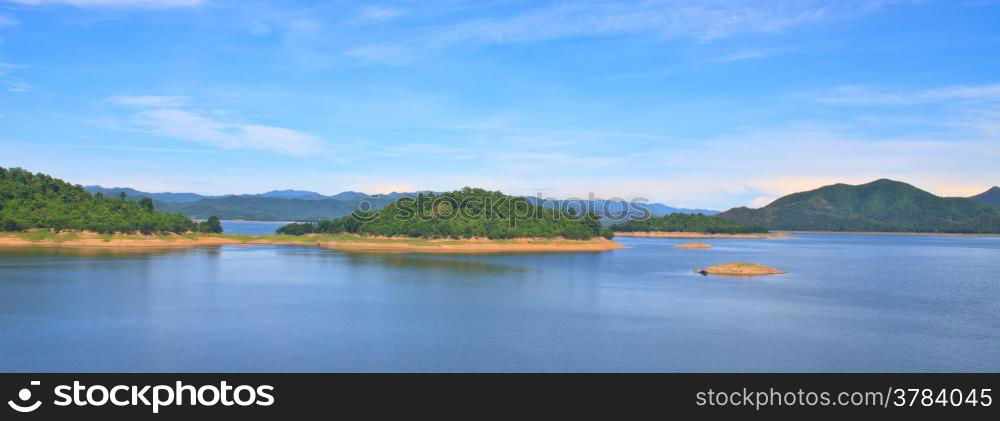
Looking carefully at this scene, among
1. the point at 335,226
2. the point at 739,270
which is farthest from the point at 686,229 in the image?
the point at 739,270

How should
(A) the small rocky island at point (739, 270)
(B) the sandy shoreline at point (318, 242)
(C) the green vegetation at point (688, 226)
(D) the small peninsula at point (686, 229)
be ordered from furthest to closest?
1. (C) the green vegetation at point (688, 226)
2. (D) the small peninsula at point (686, 229)
3. (B) the sandy shoreline at point (318, 242)
4. (A) the small rocky island at point (739, 270)

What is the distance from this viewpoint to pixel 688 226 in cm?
18950

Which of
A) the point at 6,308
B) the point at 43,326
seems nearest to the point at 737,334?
the point at 43,326

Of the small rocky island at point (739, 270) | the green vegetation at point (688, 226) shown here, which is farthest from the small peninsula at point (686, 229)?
the small rocky island at point (739, 270)

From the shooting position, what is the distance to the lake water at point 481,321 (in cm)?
2414

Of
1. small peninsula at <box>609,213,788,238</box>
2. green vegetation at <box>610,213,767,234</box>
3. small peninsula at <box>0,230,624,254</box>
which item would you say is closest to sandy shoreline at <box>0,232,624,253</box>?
small peninsula at <box>0,230,624,254</box>

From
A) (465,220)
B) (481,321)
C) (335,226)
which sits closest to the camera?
(481,321)

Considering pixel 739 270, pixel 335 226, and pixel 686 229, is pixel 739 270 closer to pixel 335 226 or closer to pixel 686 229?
pixel 335 226

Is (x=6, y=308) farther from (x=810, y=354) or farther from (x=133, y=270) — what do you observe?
(x=810, y=354)

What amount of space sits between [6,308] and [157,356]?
15.9 m

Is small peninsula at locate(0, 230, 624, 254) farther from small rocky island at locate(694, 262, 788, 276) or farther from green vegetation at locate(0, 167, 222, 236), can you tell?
small rocky island at locate(694, 262, 788, 276)

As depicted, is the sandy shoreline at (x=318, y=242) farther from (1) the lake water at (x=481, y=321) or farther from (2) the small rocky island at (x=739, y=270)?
(2) the small rocky island at (x=739, y=270)

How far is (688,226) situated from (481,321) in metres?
165

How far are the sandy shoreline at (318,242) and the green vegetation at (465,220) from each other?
5.04 feet
